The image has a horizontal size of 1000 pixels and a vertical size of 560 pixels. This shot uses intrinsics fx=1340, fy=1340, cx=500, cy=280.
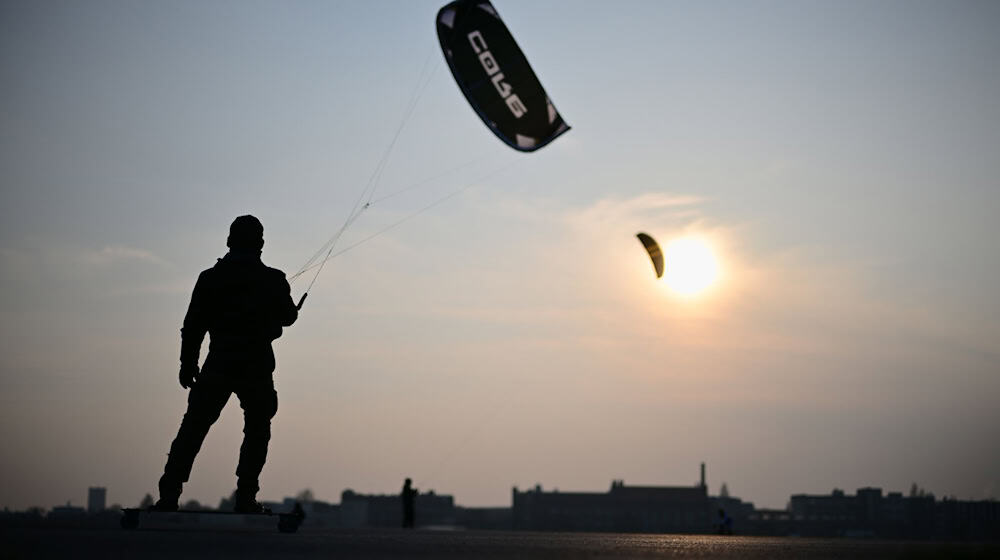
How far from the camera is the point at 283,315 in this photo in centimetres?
1243

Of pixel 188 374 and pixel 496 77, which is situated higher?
pixel 496 77

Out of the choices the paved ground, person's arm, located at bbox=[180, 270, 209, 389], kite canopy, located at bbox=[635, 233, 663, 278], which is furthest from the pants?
kite canopy, located at bbox=[635, 233, 663, 278]

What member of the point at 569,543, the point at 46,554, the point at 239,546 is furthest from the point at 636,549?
the point at 46,554

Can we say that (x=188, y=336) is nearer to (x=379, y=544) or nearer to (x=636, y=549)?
(x=379, y=544)

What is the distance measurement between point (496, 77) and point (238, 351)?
10672 millimetres

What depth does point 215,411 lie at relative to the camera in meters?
12.2

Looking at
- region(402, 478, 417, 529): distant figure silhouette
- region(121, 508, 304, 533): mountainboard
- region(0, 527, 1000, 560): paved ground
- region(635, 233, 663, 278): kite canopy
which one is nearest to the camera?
region(0, 527, 1000, 560): paved ground

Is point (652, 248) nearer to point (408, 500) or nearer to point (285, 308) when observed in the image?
point (408, 500)

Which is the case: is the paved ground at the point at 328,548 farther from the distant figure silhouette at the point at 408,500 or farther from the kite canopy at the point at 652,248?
the kite canopy at the point at 652,248

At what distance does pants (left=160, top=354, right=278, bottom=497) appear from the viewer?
476 inches

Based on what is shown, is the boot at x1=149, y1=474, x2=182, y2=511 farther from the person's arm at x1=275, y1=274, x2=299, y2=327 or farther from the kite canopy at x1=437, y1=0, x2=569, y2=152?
the kite canopy at x1=437, y1=0, x2=569, y2=152

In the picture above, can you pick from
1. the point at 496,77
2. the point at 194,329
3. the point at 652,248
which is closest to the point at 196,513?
the point at 194,329

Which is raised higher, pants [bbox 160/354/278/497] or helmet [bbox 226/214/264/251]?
helmet [bbox 226/214/264/251]

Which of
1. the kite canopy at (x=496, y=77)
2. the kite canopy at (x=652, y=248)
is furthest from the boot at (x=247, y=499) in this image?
the kite canopy at (x=652, y=248)
